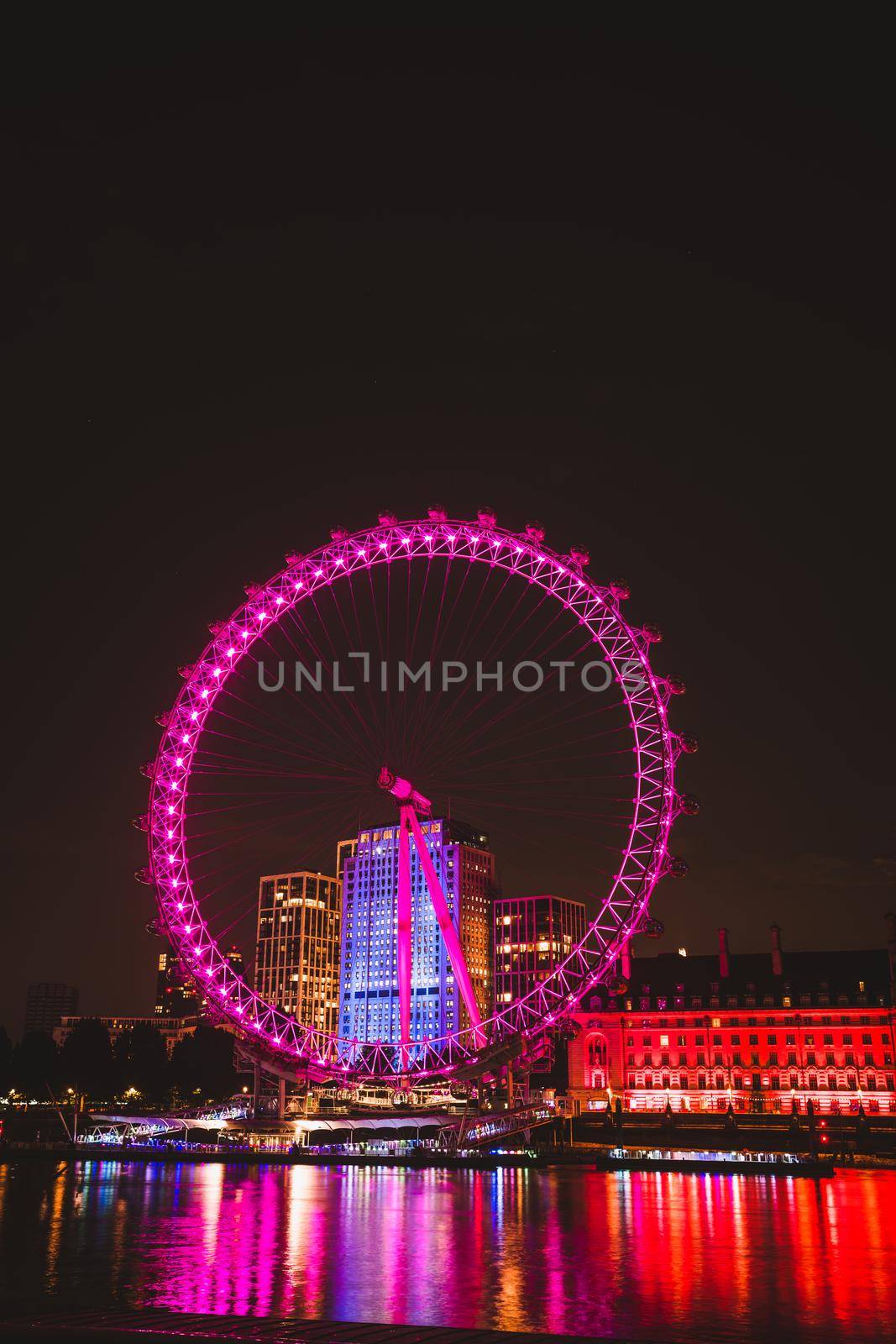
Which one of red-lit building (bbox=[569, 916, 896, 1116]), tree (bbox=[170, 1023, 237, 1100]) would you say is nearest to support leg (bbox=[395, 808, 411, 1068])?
red-lit building (bbox=[569, 916, 896, 1116])

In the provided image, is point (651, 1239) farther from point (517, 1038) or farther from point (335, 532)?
point (335, 532)

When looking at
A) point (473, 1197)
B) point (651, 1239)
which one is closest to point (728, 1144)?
point (473, 1197)

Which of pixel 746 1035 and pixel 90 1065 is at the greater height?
pixel 746 1035

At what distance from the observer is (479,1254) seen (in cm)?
3344

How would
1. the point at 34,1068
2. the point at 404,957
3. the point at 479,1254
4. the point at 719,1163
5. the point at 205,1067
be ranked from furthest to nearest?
the point at 205,1067
the point at 34,1068
the point at 404,957
the point at 719,1163
the point at 479,1254

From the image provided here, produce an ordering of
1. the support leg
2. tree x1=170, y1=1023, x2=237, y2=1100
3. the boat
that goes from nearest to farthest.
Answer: the boat
the support leg
tree x1=170, y1=1023, x2=237, y2=1100

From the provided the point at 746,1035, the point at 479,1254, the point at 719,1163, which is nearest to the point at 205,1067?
the point at 746,1035

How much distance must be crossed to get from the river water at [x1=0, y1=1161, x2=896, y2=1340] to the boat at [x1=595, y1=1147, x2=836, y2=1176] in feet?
28.5

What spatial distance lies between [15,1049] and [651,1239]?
10127cm

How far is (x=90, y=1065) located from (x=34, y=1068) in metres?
5.21

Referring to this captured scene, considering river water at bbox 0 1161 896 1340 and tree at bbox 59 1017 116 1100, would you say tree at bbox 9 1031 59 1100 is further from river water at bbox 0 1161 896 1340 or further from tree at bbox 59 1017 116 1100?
river water at bbox 0 1161 896 1340

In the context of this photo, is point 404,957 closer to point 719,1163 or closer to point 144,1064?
point 719,1163

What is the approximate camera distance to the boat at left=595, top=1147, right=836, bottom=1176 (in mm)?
66750

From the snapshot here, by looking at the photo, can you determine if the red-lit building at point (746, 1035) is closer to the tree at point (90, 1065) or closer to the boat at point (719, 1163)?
the boat at point (719, 1163)
